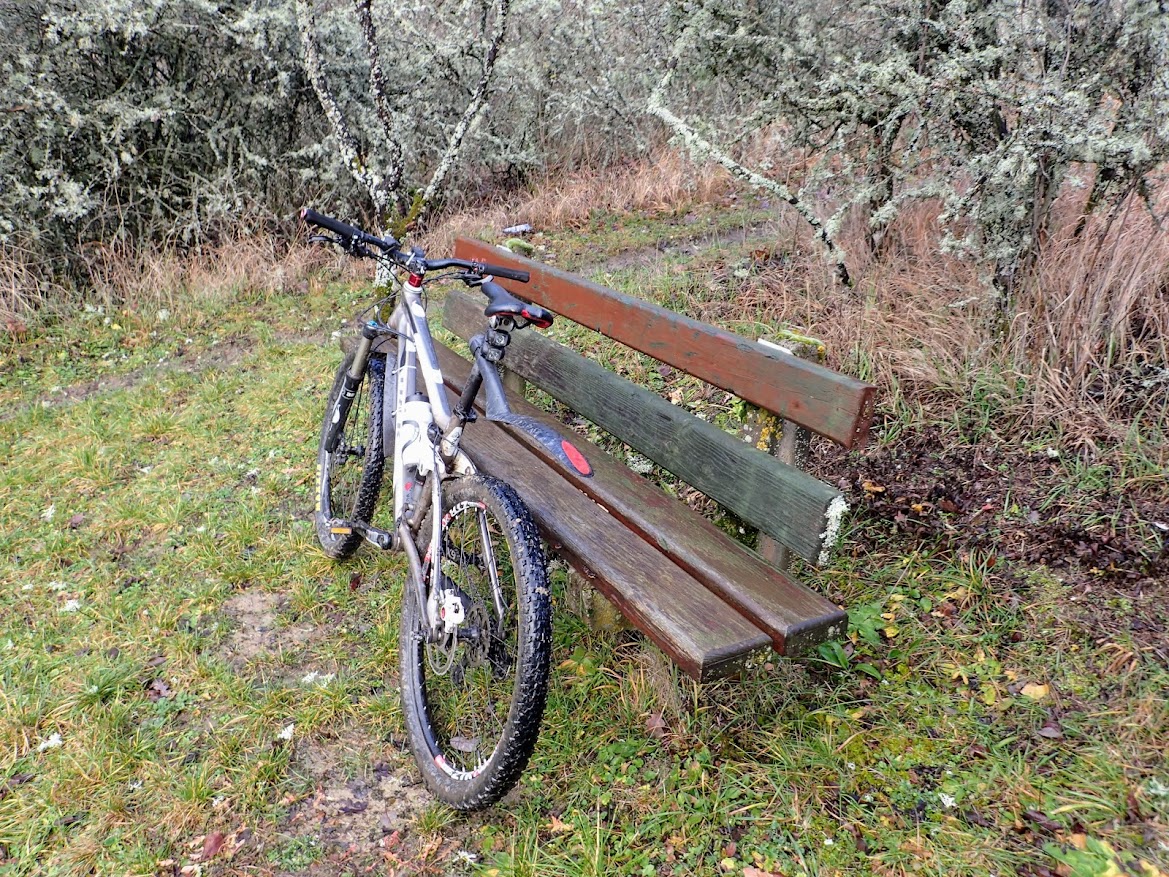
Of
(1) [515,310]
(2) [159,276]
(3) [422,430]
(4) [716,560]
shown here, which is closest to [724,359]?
(4) [716,560]

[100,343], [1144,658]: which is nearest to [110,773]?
[1144,658]

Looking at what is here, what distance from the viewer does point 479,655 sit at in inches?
99.3

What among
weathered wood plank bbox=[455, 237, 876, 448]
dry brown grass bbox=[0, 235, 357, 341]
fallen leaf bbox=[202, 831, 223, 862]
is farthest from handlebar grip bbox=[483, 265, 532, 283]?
dry brown grass bbox=[0, 235, 357, 341]

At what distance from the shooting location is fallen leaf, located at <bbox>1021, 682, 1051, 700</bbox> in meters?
2.49

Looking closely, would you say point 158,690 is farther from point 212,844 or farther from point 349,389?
point 349,389

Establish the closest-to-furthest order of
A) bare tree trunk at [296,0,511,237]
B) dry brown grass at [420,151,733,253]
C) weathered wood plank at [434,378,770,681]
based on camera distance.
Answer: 1. weathered wood plank at [434,378,770,681]
2. bare tree trunk at [296,0,511,237]
3. dry brown grass at [420,151,733,253]

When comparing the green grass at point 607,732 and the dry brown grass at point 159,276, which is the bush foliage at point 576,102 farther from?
the green grass at point 607,732

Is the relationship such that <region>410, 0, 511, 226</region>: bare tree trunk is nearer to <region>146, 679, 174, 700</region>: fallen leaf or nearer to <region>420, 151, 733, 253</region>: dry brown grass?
<region>420, 151, 733, 253</region>: dry brown grass

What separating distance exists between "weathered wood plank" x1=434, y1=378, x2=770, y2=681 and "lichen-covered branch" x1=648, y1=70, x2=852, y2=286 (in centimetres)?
230

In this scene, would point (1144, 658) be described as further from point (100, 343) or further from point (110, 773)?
point (100, 343)

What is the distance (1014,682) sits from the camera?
2559 mm

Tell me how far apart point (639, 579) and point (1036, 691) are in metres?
Result: 1.30

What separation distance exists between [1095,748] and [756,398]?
139 cm

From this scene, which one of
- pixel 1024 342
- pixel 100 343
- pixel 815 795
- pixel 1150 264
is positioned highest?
pixel 1150 264
